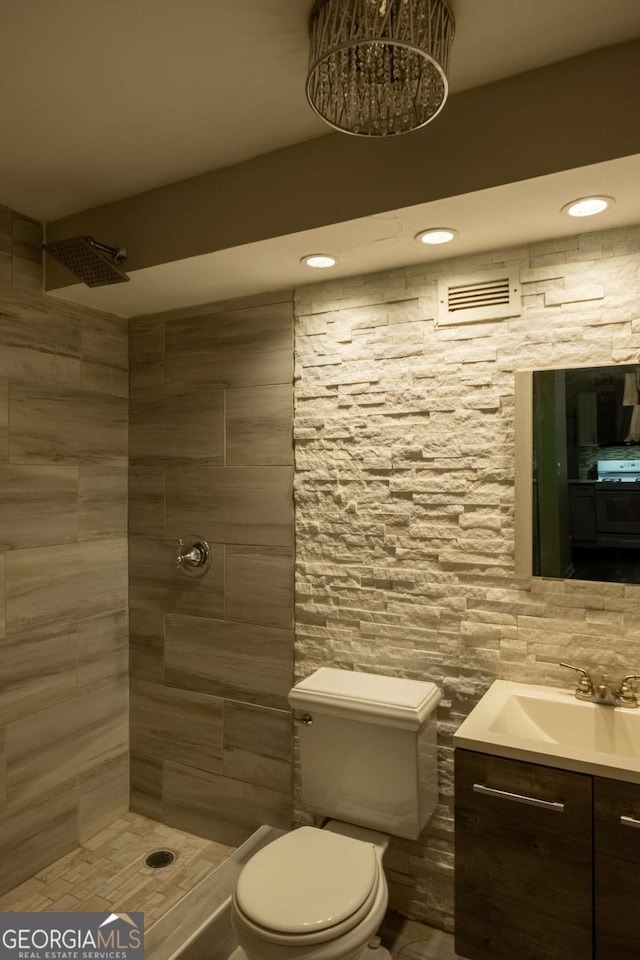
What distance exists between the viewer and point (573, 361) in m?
2.02

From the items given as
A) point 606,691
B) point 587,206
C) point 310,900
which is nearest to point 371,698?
point 310,900

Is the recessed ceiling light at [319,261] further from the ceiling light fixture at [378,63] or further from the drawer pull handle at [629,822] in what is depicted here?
the drawer pull handle at [629,822]

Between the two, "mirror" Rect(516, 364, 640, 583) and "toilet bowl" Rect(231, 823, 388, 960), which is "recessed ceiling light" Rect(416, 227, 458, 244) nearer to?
"mirror" Rect(516, 364, 640, 583)

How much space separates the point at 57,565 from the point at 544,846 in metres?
2.03

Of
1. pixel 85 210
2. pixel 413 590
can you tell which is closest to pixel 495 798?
pixel 413 590

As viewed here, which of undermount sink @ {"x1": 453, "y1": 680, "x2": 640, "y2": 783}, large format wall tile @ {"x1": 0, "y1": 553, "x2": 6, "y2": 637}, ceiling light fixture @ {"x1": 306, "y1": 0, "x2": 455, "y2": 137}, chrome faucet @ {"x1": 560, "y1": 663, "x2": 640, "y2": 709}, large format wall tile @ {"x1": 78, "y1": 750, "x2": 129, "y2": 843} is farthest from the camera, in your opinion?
large format wall tile @ {"x1": 78, "y1": 750, "x2": 129, "y2": 843}

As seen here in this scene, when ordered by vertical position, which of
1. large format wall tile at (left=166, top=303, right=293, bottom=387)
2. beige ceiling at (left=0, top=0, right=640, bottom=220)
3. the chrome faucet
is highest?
beige ceiling at (left=0, top=0, right=640, bottom=220)

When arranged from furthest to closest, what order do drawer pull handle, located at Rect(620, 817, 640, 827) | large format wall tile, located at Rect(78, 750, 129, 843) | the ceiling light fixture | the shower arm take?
large format wall tile, located at Rect(78, 750, 129, 843)
the shower arm
drawer pull handle, located at Rect(620, 817, 640, 827)
the ceiling light fixture

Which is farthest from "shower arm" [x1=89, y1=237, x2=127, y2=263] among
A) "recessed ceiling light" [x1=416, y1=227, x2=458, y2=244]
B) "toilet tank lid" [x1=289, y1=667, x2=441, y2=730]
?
"toilet tank lid" [x1=289, y1=667, x2=441, y2=730]

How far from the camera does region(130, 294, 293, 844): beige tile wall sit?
254 cm

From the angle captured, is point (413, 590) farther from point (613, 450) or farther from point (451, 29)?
point (451, 29)

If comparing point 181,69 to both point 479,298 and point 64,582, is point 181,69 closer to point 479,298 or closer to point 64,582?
point 479,298

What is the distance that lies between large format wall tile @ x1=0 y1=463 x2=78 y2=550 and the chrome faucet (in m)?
2.00

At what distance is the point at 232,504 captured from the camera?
2646 millimetres
